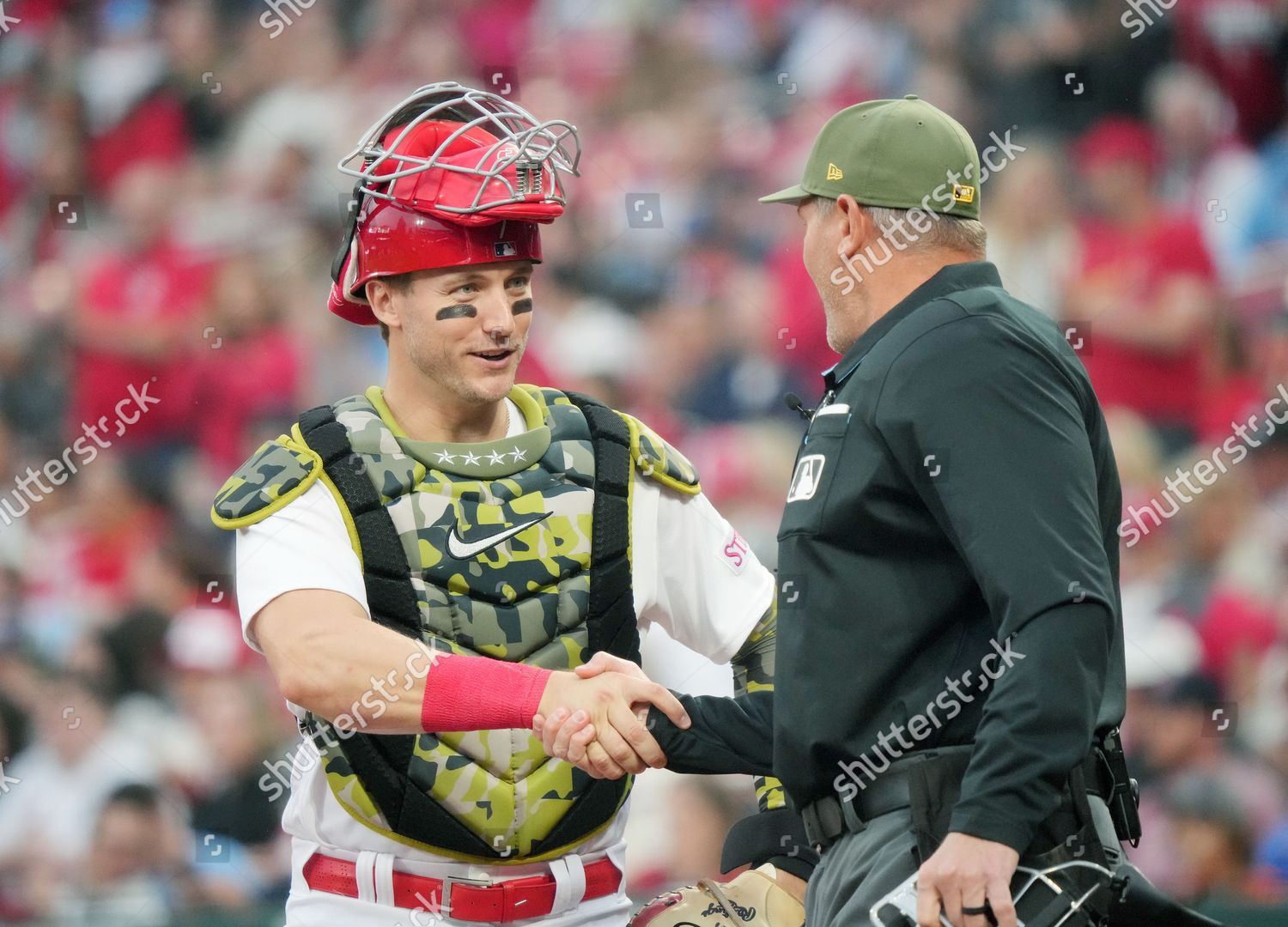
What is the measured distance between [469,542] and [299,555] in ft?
0.98

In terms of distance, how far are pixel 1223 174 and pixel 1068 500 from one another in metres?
4.37

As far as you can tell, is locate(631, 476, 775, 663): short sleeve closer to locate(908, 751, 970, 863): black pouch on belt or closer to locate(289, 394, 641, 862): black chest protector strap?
locate(289, 394, 641, 862): black chest protector strap

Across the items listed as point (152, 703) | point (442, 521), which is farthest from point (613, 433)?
point (152, 703)

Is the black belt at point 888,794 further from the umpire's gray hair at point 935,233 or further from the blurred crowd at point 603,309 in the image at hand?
the blurred crowd at point 603,309

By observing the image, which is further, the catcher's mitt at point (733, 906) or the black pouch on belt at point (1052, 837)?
the catcher's mitt at point (733, 906)

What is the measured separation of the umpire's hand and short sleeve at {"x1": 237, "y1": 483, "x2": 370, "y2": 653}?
1.16m

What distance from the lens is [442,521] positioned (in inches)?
113

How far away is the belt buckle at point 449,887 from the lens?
283 centimetres

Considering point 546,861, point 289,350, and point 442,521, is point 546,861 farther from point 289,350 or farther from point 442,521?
point 289,350

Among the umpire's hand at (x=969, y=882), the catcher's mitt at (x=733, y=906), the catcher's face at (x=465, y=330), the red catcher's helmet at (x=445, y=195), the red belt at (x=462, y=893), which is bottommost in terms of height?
the catcher's mitt at (x=733, y=906)

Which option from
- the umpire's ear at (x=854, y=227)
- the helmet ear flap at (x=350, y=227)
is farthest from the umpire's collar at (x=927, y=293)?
the helmet ear flap at (x=350, y=227)

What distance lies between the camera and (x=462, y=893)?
9.28 ft

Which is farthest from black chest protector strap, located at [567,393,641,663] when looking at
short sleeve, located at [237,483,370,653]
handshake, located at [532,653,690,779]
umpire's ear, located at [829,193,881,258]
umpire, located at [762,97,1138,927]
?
umpire's ear, located at [829,193,881,258]

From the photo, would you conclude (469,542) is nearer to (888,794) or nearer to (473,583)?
(473,583)
